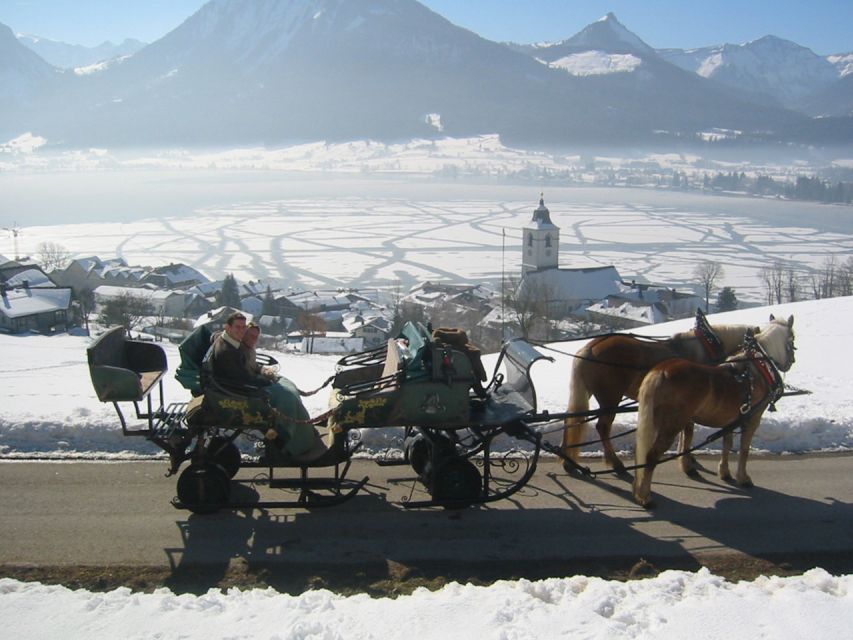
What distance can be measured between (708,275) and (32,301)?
178ft

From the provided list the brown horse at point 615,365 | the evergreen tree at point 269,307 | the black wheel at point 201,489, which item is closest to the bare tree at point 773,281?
the evergreen tree at point 269,307

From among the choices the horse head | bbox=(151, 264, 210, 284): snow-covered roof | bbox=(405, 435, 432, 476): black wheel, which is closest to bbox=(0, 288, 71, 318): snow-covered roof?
bbox=(151, 264, 210, 284): snow-covered roof

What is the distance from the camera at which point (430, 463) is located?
6.77 m

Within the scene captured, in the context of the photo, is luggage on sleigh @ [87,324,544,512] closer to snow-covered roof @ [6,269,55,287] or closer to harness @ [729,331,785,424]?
harness @ [729,331,785,424]

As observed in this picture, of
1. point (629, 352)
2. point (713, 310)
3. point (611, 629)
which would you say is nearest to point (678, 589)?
point (611, 629)

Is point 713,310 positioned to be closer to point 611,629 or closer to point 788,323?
point 788,323

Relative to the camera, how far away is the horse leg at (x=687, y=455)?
25.6ft

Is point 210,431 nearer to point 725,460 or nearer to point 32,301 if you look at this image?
point 725,460

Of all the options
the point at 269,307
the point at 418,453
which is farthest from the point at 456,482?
the point at 269,307

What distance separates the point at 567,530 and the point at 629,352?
2.29 metres

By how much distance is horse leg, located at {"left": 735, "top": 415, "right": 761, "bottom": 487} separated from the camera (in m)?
7.34

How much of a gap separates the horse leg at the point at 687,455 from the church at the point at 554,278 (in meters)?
44.1

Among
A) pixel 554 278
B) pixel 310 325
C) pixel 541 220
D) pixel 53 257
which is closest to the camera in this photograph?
pixel 310 325

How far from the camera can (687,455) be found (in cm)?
782
